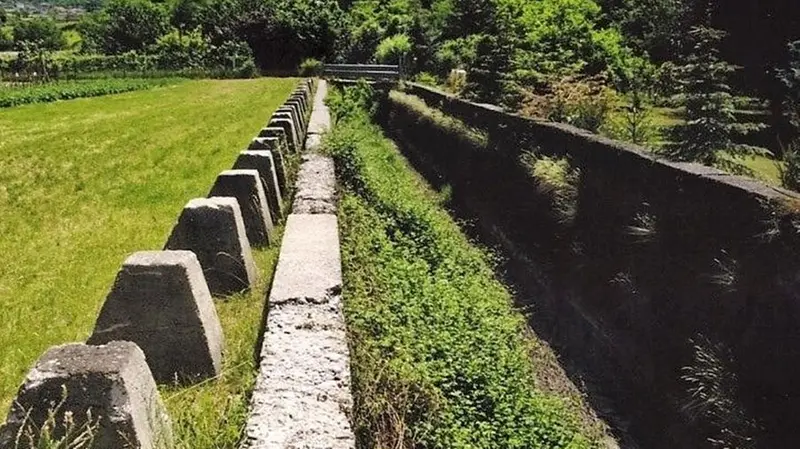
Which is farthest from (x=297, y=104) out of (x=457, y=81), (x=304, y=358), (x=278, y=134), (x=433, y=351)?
(x=304, y=358)

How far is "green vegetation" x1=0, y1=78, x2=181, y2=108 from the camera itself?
2988 cm

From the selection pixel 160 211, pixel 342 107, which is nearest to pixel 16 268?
pixel 160 211

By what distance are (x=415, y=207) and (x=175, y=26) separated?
76.0m

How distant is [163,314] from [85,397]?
37.2 inches

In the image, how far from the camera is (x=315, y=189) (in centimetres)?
680

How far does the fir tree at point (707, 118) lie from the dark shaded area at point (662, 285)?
569 millimetres

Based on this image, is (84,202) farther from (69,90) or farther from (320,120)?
(69,90)

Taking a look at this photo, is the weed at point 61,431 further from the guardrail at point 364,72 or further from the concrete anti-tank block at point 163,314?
the guardrail at point 364,72

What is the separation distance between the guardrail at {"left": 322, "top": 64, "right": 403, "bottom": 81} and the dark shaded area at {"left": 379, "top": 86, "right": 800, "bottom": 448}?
78.1ft

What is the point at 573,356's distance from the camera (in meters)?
7.33

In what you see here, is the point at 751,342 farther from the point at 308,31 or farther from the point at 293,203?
the point at 308,31

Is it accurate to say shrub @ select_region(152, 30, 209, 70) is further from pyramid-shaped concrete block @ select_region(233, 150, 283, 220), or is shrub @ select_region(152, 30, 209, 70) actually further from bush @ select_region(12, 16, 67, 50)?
bush @ select_region(12, 16, 67, 50)

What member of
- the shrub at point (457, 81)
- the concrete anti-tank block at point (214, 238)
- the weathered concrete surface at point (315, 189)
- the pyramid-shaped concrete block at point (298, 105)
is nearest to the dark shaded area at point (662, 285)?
the weathered concrete surface at point (315, 189)

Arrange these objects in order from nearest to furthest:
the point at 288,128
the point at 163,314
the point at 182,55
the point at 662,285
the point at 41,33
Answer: the point at 163,314 < the point at 662,285 < the point at 288,128 < the point at 182,55 < the point at 41,33
